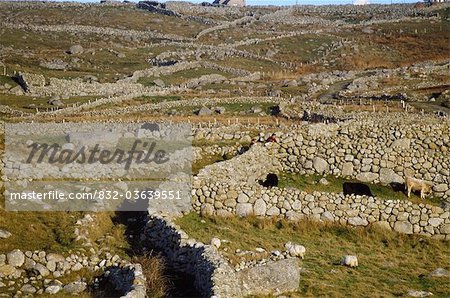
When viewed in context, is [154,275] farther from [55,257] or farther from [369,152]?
[369,152]

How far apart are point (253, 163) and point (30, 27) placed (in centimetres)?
15678

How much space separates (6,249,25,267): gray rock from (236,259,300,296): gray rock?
680 cm

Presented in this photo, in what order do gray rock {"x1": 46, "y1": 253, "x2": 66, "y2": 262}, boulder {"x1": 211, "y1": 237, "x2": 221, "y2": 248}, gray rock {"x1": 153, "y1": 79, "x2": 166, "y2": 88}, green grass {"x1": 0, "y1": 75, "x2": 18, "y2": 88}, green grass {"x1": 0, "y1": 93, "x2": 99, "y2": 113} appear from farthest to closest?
gray rock {"x1": 153, "y1": 79, "x2": 166, "y2": 88}
green grass {"x1": 0, "y1": 75, "x2": 18, "y2": 88}
green grass {"x1": 0, "y1": 93, "x2": 99, "y2": 113}
boulder {"x1": 211, "y1": 237, "x2": 221, "y2": 248}
gray rock {"x1": 46, "y1": 253, "x2": 66, "y2": 262}

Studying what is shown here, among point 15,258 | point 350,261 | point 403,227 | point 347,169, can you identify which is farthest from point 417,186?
point 15,258

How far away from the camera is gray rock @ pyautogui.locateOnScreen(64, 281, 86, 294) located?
17828 mm

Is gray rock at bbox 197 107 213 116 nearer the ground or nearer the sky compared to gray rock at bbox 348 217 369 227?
nearer the ground

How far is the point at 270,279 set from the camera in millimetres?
18609

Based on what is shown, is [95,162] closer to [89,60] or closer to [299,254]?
[299,254]

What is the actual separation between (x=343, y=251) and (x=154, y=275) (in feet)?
28.3

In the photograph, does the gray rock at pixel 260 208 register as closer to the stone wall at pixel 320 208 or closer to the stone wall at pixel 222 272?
the stone wall at pixel 320 208

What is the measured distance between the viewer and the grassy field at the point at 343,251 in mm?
19453

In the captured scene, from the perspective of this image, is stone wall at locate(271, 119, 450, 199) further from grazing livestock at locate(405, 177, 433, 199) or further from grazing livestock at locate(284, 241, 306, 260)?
grazing livestock at locate(284, 241, 306, 260)

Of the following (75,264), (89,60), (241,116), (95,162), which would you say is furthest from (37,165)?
(89,60)

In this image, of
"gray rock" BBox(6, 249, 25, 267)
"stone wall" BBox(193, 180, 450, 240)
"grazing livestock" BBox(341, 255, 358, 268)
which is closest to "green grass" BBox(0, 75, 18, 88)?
"stone wall" BBox(193, 180, 450, 240)
